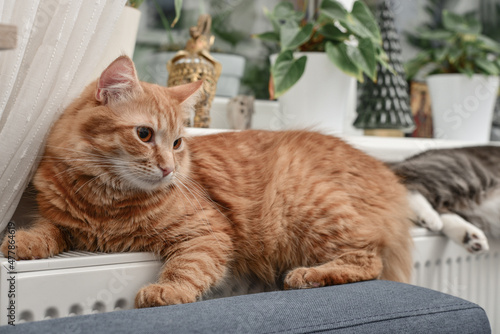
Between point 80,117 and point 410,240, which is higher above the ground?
point 80,117

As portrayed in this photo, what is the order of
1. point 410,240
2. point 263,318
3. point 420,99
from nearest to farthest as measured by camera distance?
point 263,318
point 410,240
point 420,99

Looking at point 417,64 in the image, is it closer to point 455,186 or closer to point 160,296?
point 455,186

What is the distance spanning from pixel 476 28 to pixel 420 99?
0.41 meters

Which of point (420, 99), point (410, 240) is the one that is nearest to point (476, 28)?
point (420, 99)

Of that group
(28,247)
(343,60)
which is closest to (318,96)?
(343,60)

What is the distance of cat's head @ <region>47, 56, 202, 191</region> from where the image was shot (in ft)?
3.39

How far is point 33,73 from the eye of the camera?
40.9 inches

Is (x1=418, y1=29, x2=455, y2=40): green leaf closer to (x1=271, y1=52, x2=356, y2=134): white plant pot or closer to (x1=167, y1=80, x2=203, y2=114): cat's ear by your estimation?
(x1=271, y1=52, x2=356, y2=134): white plant pot

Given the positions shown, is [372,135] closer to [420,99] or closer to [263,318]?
[420,99]

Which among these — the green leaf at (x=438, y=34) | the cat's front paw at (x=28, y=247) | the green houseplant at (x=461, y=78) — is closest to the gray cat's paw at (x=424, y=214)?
the green houseplant at (x=461, y=78)

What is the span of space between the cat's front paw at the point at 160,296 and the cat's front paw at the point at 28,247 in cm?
23

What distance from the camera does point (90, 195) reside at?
3.50 ft

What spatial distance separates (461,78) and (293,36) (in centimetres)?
93

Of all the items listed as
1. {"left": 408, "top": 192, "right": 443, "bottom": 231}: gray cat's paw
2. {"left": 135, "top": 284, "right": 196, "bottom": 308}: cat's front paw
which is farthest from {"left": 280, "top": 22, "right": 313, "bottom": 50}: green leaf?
{"left": 135, "top": 284, "right": 196, "bottom": 308}: cat's front paw
